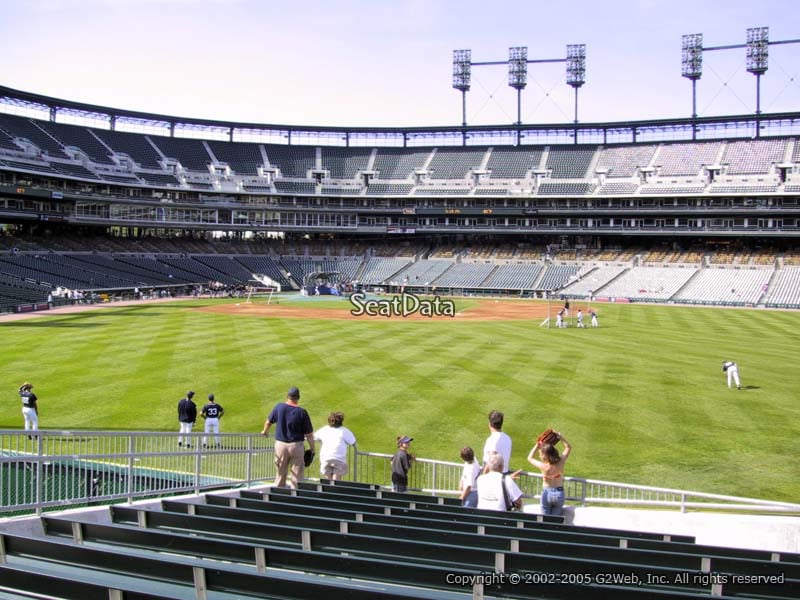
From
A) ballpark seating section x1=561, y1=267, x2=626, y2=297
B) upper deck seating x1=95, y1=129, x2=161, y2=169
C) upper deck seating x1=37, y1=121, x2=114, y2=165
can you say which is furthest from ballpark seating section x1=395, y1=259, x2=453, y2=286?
upper deck seating x1=37, y1=121, x2=114, y2=165

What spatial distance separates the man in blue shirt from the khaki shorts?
2.08 ft

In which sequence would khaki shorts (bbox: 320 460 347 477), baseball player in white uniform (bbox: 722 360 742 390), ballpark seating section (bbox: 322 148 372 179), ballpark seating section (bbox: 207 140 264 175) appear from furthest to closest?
ballpark seating section (bbox: 322 148 372 179), ballpark seating section (bbox: 207 140 264 175), baseball player in white uniform (bbox: 722 360 742 390), khaki shorts (bbox: 320 460 347 477)

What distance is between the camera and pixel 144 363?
108ft

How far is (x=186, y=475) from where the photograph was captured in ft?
48.4

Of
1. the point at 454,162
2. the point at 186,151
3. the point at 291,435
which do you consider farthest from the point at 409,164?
the point at 291,435

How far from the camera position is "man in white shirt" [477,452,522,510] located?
395 inches

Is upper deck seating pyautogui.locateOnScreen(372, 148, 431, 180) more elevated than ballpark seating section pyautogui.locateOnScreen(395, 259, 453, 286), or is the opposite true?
upper deck seating pyautogui.locateOnScreen(372, 148, 431, 180)

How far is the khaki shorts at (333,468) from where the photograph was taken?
13.1 metres

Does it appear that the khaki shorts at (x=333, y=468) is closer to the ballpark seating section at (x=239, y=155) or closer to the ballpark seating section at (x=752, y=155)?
the ballpark seating section at (x=752, y=155)

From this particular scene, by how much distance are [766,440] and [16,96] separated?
305ft

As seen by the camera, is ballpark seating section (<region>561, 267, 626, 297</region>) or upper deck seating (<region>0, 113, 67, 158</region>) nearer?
upper deck seating (<region>0, 113, 67, 158</region>)

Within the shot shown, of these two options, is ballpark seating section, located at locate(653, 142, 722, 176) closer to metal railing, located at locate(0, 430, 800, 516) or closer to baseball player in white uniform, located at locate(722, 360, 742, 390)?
baseball player in white uniform, located at locate(722, 360, 742, 390)

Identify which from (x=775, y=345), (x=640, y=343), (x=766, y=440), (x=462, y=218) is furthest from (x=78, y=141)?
(x=766, y=440)

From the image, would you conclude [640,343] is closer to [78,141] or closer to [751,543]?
[751,543]
